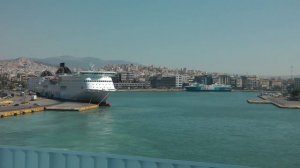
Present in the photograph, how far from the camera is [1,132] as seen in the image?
19.1 meters

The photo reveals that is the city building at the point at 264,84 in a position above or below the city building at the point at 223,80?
below

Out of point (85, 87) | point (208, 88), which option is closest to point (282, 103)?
point (85, 87)

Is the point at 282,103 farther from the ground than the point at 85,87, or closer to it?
closer to it

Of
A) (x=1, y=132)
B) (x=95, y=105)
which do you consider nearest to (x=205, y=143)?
(x=1, y=132)

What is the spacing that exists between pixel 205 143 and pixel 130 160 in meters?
12.9

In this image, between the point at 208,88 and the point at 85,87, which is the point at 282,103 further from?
the point at 208,88

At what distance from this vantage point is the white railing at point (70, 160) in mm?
2672

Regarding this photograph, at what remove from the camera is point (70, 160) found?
2945 mm

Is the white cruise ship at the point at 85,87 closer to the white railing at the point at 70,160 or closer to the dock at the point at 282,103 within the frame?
the dock at the point at 282,103

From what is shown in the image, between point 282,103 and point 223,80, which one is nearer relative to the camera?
point 282,103

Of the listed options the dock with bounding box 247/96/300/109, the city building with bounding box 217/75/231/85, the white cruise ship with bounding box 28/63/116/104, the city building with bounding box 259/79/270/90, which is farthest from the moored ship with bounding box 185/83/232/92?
the white cruise ship with bounding box 28/63/116/104

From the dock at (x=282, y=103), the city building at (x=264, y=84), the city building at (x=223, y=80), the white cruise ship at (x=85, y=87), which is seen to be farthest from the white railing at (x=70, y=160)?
the city building at (x=223, y=80)

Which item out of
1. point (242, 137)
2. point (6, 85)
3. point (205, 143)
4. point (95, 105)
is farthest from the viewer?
point (6, 85)

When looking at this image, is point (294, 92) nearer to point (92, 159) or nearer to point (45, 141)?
point (45, 141)
